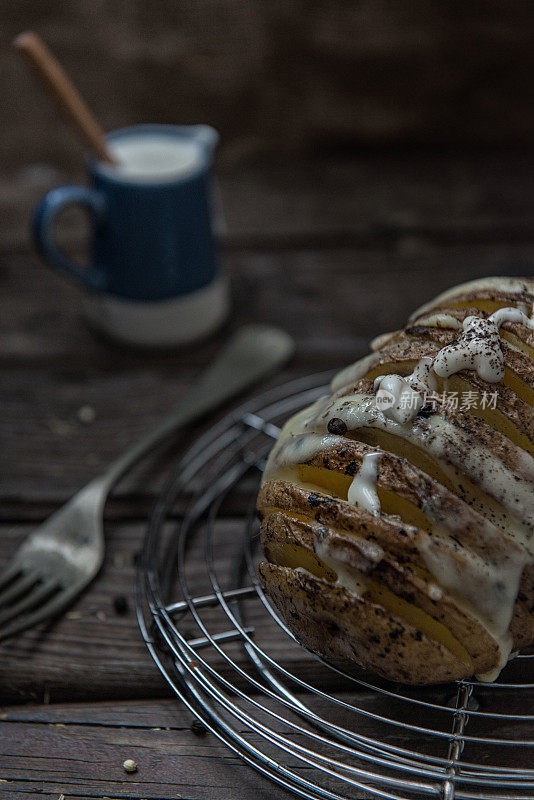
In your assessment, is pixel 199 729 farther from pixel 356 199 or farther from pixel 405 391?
pixel 356 199

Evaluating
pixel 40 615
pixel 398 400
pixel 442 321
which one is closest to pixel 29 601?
pixel 40 615

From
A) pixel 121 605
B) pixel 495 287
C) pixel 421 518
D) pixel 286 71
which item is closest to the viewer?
pixel 421 518

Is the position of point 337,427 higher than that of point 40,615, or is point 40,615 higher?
point 337,427

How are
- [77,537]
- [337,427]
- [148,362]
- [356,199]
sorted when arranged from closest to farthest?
[337,427] → [77,537] → [148,362] → [356,199]

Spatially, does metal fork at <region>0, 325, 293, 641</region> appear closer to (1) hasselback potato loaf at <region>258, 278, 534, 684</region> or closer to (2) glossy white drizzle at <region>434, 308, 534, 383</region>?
(1) hasselback potato loaf at <region>258, 278, 534, 684</region>

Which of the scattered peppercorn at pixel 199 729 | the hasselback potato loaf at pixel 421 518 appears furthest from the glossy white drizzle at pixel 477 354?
the scattered peppercorn at pixel 199 729

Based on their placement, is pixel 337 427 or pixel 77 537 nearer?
pixel 337 427
